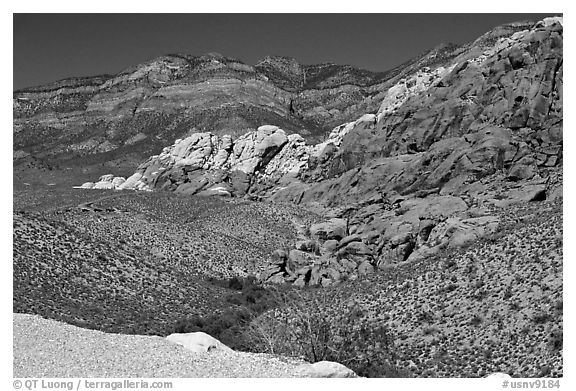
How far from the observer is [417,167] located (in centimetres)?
6406

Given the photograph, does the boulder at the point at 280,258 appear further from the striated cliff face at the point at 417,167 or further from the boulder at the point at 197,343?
the boulder at the point at 197,343

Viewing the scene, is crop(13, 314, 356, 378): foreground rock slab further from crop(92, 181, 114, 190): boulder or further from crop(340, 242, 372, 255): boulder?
crop(92, 181, 114, 190): boulder

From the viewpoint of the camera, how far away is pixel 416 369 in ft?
89.6

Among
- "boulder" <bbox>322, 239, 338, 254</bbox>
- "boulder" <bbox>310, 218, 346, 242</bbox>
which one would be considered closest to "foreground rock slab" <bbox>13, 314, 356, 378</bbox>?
"boulder" <bbox>322, 239, 338, 254</bbox>

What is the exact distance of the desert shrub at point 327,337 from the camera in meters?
26.1

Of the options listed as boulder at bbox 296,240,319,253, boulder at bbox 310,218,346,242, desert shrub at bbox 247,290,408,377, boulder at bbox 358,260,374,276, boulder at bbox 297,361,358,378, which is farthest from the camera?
boulder at bbox 310,218,346,242

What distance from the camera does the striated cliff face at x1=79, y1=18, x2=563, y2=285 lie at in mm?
46312

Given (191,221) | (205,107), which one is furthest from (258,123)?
(191,221)

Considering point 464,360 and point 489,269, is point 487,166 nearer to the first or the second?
point 489,269

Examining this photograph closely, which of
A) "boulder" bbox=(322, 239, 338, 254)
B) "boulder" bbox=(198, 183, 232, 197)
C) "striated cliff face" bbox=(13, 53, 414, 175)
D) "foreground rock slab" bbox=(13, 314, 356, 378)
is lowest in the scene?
"foreground rock slab" bbox=(13, 314, 356, 378)

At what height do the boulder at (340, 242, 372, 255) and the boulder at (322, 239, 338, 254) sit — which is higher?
the boulder at (322, 239, 338, 254)

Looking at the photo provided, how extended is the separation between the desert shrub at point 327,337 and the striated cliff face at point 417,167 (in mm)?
→ 8953

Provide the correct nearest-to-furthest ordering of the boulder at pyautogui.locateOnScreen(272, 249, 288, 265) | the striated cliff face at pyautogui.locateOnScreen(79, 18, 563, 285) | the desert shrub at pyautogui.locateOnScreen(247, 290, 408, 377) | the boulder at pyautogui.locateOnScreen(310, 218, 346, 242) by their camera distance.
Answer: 1. the desert shrub at pyautogui.locateOnScreen(247, 290, 408, 377)
2. the striated cliff face at pyautogui.locateOnScreen(79, 18, 563, 285)
3. the boulder at pyautogui.locateOnScreen(272, 249, 288, 265)
4. the boulder at pyautogui.locateOnScreen(310, 218, 346, 242)

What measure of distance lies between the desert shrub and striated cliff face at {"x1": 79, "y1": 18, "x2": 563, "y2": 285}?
8.95 m
